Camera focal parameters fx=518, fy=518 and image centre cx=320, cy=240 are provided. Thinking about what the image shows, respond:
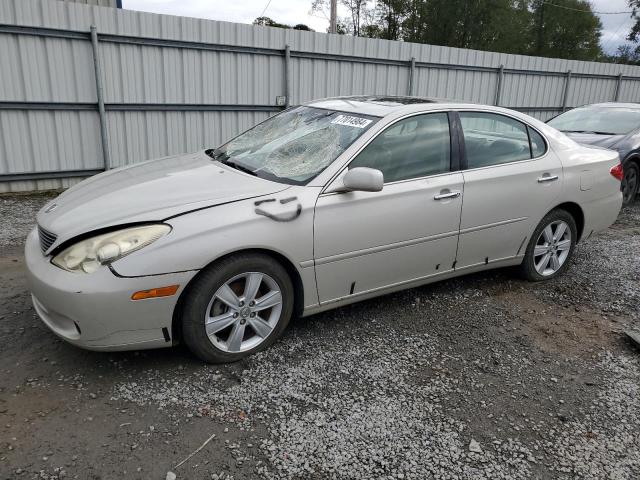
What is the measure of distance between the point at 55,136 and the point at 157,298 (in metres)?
5.58

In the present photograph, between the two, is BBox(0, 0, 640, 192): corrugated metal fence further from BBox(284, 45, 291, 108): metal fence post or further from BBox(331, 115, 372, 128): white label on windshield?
BBox(331, 115, 372, 128): white label on windshield

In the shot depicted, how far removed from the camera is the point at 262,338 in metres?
3.28

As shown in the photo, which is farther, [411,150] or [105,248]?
[411,150]

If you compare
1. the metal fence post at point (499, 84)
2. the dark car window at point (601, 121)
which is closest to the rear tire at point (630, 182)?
the dark car window at point (601, 121)

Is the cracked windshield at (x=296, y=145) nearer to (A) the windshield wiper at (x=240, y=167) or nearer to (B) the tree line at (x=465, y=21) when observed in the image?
(A) the windshield wiper at (x=240, y=167)

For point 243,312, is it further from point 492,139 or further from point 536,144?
point 536,144

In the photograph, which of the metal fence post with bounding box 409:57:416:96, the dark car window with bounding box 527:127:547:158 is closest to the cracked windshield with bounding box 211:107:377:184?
the dark car window with bounding box 527:127:547:158

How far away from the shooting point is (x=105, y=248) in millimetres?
2787

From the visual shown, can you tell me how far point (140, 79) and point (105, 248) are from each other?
5672 mm

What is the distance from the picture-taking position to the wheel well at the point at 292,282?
2947 mm

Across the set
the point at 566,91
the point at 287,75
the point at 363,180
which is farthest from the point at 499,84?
the point at 363,180

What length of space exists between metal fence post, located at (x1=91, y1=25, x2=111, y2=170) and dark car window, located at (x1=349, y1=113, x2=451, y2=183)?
17.4 feet

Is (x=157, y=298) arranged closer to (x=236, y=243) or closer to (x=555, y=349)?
(x=236, y=243)

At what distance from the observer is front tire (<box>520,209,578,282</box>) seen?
453 cm
